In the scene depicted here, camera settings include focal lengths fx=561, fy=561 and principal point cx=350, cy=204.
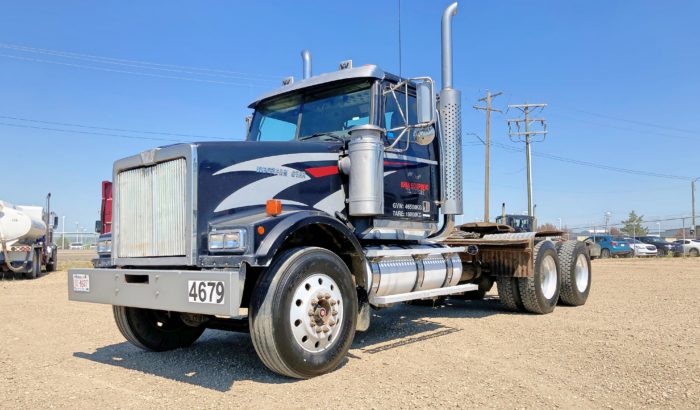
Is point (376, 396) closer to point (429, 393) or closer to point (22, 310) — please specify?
point (429, 393)

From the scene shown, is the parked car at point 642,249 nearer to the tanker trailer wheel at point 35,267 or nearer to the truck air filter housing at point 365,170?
the tanker trailer wheel at point 35,267

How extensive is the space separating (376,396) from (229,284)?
1389 mm

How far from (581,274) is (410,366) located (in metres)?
6.11

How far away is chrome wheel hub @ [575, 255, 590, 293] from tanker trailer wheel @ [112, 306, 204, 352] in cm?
679

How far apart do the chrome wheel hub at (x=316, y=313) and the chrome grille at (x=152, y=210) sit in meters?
1.10

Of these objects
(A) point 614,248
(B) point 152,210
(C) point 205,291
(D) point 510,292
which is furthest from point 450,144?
(A) point 614,248

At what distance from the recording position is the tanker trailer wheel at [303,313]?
174 inches

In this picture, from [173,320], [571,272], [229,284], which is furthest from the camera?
[571,272]

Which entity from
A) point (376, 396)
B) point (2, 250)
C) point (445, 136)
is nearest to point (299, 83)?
point (445, 136)

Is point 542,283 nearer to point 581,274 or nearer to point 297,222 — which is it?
point 581,274

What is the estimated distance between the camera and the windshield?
246 inches

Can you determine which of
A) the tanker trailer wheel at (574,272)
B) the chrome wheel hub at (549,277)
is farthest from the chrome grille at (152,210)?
the tanker trailer wheel at (574,272)

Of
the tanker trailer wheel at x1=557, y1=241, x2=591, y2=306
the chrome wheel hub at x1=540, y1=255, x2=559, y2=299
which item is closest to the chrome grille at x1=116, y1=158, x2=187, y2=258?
the chrome wheel hub at x1=540, y1=255, x2=559, y2=299

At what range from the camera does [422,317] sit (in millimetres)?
8586
